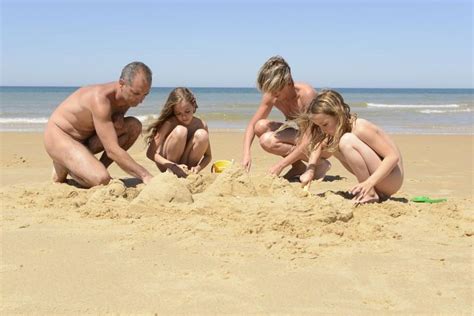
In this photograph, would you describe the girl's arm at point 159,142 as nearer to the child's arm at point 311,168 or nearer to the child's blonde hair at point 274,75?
the child's blonde hair at point 274,75

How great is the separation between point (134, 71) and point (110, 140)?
0.63 metres

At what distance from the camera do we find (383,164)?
4238 mm

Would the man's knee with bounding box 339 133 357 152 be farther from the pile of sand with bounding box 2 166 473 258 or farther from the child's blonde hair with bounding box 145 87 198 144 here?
the child's blonde hair with bounding box 145 87 198 144

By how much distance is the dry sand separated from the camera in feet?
8.18

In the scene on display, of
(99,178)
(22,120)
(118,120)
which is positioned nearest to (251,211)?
(99,178)

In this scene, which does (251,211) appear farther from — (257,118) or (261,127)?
(261,127)

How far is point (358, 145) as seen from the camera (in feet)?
14.1

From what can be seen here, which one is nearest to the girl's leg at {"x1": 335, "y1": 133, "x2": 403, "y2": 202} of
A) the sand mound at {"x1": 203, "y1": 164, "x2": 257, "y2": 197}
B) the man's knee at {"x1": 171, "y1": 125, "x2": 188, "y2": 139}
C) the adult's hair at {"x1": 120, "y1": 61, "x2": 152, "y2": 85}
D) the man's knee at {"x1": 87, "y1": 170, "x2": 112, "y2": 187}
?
the sand mound at {"x1": 203, "y1": 164, "x2": 257, "y2": 197}

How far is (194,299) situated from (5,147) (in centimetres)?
744

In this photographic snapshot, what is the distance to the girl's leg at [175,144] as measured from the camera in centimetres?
538

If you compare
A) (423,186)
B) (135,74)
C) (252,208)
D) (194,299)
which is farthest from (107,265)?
(423,186)

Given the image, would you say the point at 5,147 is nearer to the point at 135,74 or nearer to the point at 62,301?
the point at 135,74

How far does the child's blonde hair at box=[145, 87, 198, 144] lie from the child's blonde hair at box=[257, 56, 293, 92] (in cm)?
69

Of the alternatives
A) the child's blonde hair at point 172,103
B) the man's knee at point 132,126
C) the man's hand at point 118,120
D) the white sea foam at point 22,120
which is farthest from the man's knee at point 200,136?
the white sea foam at point 22,120
